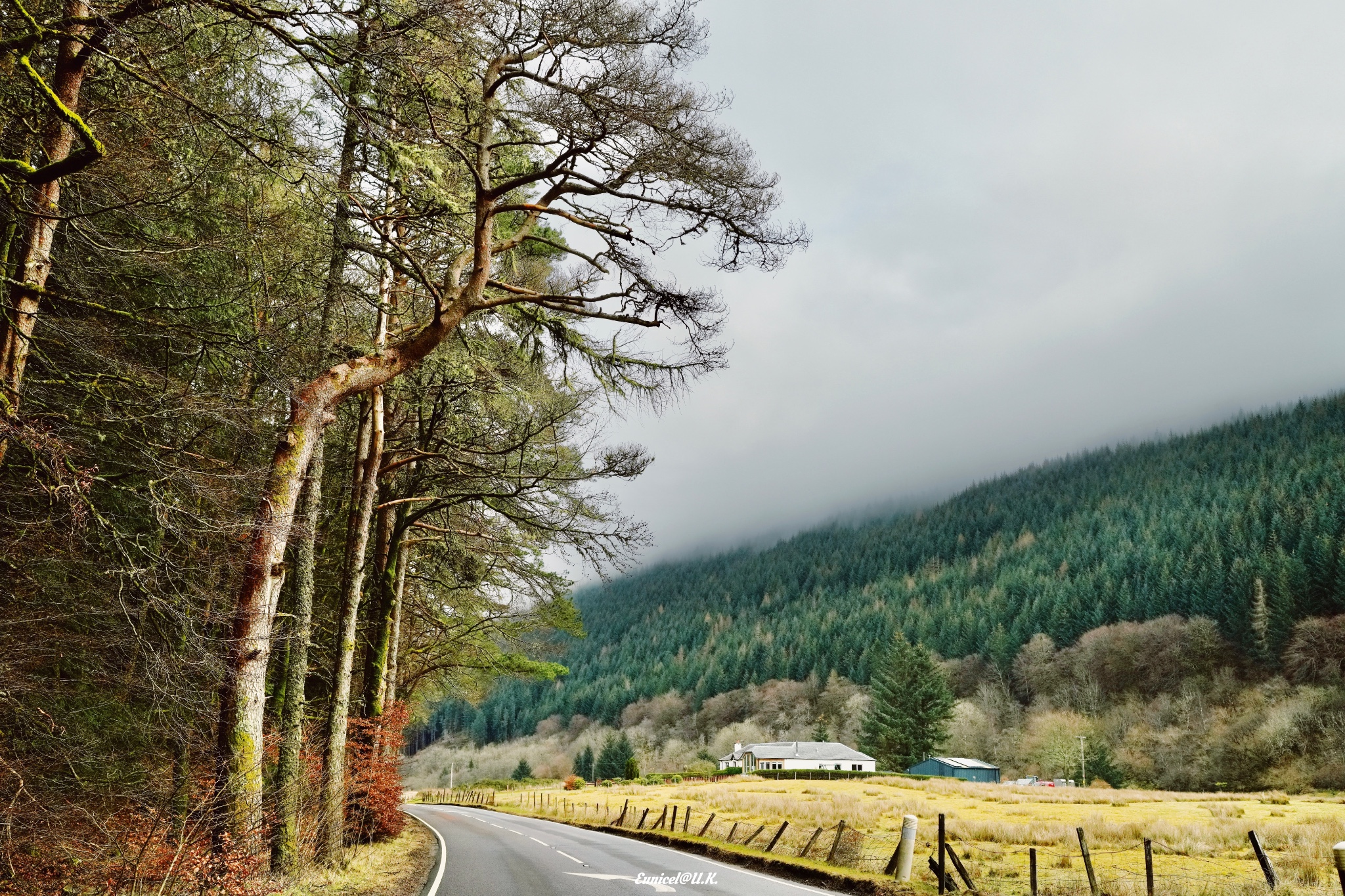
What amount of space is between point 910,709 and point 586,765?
3587cm

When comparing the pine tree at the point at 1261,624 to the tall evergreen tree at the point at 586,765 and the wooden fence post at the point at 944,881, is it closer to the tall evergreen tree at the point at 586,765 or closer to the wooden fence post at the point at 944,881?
the tall evergreen tree at the point at 586,765

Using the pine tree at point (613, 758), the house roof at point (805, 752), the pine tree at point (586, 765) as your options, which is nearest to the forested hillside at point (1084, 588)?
the pine tree at point (586, 765)

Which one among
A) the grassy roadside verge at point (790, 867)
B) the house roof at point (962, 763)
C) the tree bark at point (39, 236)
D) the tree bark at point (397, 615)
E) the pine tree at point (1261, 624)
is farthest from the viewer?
the pine tree at point (1261, 624)

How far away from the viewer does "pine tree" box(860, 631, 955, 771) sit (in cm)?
8494

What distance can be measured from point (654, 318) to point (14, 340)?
16.9 ft

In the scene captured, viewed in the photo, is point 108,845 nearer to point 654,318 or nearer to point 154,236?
point 154,236

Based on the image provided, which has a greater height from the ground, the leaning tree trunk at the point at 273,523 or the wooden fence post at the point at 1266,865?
the leaning tree trunk at the point at 273,523

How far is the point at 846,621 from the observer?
460 feet

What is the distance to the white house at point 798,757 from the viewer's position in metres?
93.4

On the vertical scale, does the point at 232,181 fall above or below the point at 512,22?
below

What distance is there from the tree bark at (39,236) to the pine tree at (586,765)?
94.3 m

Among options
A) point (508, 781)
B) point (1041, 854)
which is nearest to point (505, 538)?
point (1041, 854)

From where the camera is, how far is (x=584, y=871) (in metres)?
12.7

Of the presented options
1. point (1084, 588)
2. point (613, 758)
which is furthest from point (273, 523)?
point (1084, 588)
